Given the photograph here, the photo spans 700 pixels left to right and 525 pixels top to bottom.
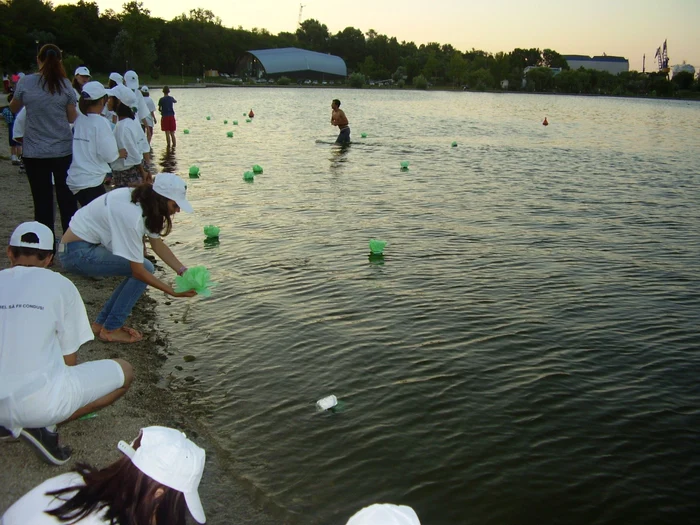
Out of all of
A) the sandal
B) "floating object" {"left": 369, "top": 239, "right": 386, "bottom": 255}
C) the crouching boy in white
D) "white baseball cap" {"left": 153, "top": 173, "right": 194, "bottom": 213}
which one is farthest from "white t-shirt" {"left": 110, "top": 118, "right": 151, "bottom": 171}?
the crouching boy in white

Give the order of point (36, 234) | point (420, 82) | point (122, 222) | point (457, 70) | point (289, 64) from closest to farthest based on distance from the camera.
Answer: point (36, 234)
point (122, 222)
point (289, 64)
point (420, 82)
point (457, 70)

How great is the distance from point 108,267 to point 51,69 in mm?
2948

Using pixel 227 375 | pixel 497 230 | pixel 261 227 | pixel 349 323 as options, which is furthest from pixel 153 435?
pixel 497 230

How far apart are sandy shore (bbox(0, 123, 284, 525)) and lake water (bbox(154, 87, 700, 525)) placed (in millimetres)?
154

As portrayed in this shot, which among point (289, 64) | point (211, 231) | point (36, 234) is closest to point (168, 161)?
point (211, 231)

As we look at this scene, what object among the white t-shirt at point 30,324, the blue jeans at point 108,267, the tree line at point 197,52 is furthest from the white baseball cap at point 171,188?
the tree line at point 197,52

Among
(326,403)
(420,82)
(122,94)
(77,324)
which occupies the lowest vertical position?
(326,403)

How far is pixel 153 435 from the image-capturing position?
8.00ft

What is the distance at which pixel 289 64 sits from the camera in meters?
151

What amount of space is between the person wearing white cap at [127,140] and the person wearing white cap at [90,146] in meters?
1.51

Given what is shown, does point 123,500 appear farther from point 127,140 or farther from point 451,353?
point 127,140

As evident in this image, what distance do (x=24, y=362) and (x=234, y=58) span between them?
16898 cm

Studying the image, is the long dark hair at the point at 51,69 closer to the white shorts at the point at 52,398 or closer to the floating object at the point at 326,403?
the white shorts at the point at 52,398

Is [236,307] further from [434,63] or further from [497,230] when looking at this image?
[434,63]
